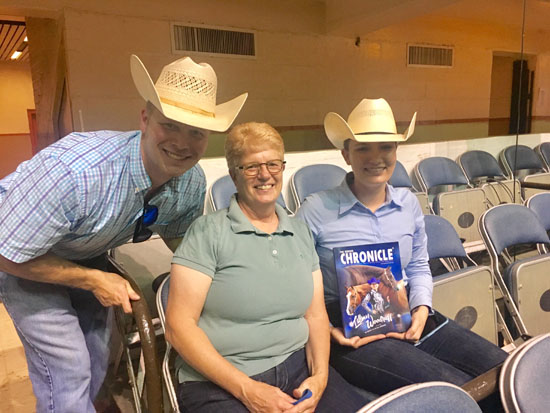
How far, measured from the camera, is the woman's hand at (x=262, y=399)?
41.7 inches

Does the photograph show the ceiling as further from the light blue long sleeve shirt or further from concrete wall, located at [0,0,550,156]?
the light blue long sleeve shirt

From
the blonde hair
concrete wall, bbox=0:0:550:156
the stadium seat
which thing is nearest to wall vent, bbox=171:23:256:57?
concrete wall, bbox=0:0:550:156

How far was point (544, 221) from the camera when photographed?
106 inches

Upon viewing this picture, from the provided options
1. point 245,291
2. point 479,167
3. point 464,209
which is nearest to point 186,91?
point 245,291

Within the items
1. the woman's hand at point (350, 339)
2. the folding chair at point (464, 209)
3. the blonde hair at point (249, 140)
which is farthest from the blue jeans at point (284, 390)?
the folding chair at point (464, 209)

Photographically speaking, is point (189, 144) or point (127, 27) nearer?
point (189, 144)

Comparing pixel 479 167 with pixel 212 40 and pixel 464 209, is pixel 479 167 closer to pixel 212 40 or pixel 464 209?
pixel 464 209

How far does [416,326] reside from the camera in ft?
4.82

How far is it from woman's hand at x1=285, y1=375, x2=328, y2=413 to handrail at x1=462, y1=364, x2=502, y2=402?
0.41 m

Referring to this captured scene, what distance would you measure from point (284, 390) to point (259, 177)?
2.07ft

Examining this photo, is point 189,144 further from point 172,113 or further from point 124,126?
point 124,126

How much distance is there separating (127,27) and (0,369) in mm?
3409

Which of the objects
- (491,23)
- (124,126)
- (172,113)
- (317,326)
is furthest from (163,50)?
(491,23)

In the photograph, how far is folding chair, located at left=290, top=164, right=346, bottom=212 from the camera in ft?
11.1
